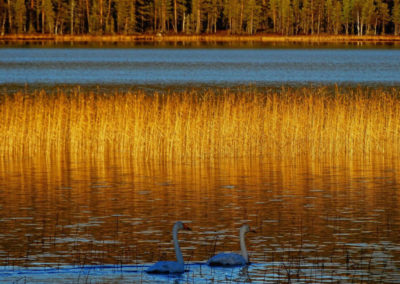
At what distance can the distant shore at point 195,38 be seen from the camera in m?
126

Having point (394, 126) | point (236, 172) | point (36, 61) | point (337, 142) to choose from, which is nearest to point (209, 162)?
point (236, 172)

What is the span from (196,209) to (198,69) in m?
54.8

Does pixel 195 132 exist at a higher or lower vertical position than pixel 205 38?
higher

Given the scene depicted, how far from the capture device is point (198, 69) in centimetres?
7031

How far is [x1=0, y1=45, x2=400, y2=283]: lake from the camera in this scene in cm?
1178

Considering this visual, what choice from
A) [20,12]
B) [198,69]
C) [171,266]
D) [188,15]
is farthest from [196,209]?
[188,15]

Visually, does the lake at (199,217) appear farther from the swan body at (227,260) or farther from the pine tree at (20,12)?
the pine tree at (20,12)

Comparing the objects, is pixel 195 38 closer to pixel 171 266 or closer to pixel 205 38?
pixel 205 38

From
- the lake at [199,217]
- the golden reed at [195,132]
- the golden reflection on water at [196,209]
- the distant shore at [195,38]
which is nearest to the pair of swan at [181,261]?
the lake at [199,217]

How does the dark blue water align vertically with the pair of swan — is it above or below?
below

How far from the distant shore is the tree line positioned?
3.49 ft

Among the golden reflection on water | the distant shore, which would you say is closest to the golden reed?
the golden reflection on water

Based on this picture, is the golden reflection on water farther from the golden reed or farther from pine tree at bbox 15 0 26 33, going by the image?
pine tree at bbox 15 0 26 33

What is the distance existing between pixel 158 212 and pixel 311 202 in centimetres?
288
